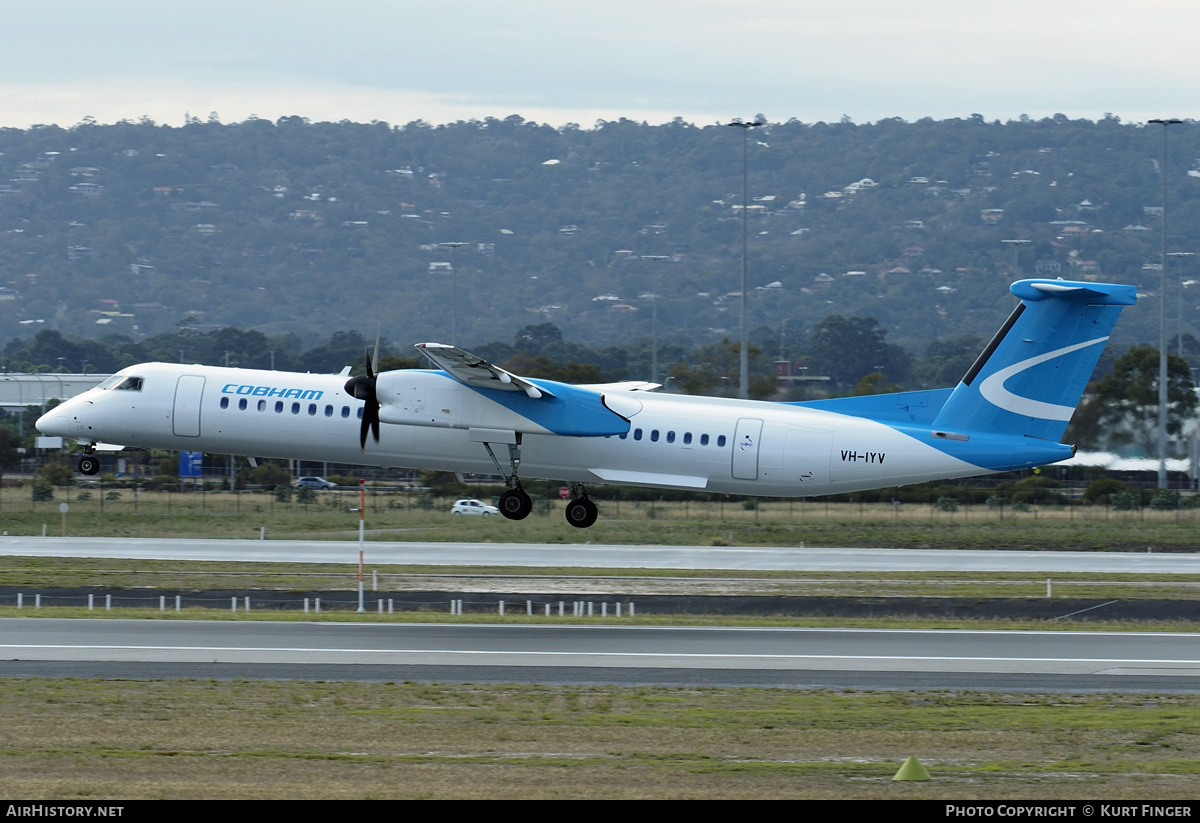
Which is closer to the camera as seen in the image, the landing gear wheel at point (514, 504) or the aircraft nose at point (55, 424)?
the landing gear wheel at point (514, 504)

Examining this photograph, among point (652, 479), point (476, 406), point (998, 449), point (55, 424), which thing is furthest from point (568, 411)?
point (55, 424)

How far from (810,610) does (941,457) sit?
848 centimetres

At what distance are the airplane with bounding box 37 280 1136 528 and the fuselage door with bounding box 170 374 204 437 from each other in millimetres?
39

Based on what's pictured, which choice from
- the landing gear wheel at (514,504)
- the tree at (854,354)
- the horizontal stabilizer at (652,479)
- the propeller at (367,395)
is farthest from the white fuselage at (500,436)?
the tree at (854,354)

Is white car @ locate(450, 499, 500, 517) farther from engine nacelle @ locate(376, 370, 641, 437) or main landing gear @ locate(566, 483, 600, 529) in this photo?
engine nacelle @ locate(376, 370, 641, 437)

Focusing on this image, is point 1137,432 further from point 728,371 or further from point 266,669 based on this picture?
point 266,669

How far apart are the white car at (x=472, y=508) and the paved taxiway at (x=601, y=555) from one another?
1318 centimetres

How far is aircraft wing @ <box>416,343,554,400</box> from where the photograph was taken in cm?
3341

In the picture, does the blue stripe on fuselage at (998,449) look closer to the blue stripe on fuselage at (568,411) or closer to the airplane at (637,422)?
the airplane at (637,422)

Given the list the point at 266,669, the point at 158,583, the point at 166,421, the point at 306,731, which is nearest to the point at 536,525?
the point at 158,583

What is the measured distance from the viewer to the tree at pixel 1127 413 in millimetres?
69812

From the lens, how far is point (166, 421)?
3712cm

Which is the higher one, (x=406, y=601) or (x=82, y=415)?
(x=82, y=415)

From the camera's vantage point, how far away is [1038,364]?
3353 centimetres
